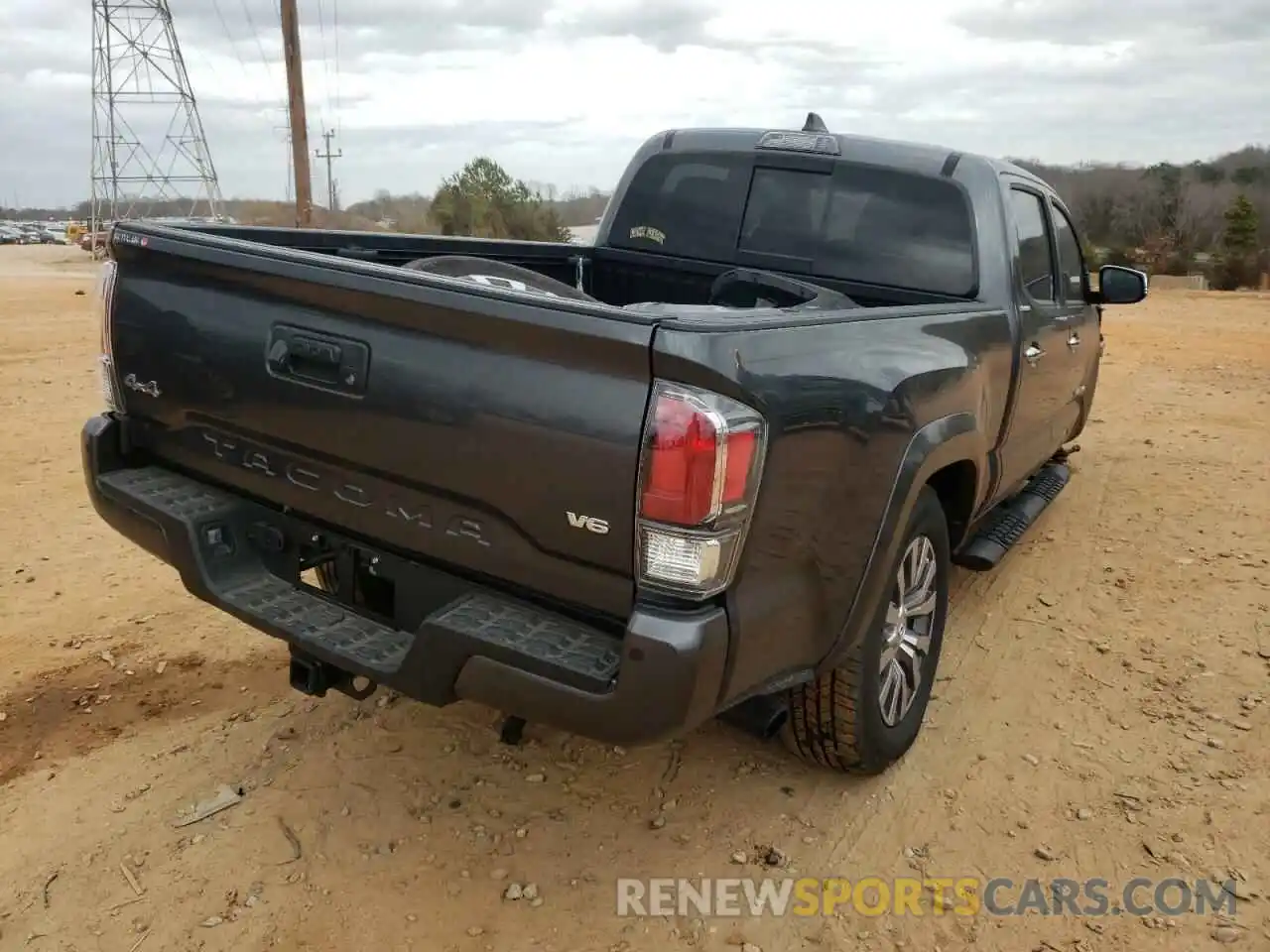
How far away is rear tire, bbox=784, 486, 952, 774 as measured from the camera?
2.89m

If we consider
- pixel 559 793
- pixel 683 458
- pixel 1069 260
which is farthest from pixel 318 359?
pixel 1069 260

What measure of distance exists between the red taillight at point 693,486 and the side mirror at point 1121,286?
12.3 feet

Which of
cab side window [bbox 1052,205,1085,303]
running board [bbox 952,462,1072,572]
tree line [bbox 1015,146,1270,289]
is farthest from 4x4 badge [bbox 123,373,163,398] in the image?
tree line [bbox 1015,146,1270,289]

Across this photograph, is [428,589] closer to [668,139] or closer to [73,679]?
[73,679]

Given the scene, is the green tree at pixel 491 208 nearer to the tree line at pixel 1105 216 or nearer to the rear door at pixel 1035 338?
the tree line at pixel 1105 216

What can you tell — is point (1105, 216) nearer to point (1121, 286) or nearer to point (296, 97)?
point (296, 97)

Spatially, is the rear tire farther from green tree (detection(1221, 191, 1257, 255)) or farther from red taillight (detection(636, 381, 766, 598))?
green tree (detection(1221, 191, 1257, 255))

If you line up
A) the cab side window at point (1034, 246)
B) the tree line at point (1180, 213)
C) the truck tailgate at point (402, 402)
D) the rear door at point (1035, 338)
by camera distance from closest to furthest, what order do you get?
1. the truck tailgate at point (402, 402)
2. the rear door at point (1035, 338)
3. the cab side window at point (1034, 246)
4. the tree line at point (1180, 213)

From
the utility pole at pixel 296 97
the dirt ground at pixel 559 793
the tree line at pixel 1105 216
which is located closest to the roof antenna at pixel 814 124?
the dirt ground at pixel 559 793

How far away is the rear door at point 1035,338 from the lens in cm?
405

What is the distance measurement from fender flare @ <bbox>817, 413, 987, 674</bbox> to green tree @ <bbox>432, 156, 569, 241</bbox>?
2591 cm
